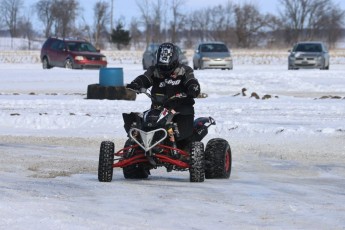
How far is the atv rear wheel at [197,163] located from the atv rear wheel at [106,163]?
36.1 inches

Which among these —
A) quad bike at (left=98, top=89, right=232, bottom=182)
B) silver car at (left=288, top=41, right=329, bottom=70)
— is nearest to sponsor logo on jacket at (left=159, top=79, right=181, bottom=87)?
quad bike at (left=98, top=89, right=232, bottom=182)

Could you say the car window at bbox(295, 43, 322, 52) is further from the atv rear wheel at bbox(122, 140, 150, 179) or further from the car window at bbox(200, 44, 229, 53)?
the atv rear wheel at bbox(122, 140, 150, 179)

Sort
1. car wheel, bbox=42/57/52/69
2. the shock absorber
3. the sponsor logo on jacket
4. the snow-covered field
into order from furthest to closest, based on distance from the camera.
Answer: car wheel, bbox=42/57/52/69 < the sponsor logo on jacket < the shock absorber < the snow-covered field

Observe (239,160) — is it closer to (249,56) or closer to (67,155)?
(67,155)

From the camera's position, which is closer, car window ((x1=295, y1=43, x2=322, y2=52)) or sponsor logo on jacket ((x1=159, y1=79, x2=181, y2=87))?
sponsor logo on jacket ((x1=159, y1=79, x2=181, y2=87))

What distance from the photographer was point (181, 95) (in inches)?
394

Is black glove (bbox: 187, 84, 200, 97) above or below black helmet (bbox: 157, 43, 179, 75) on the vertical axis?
below

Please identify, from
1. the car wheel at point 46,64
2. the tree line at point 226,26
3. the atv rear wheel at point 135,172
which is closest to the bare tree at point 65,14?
the tree line at point 226,26

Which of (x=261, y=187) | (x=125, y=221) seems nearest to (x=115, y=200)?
(x=125, y=221)

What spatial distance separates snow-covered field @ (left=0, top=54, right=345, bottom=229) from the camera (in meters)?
7.13

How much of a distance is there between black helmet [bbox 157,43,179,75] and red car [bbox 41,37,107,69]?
2873cm

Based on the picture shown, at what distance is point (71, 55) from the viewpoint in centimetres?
3906

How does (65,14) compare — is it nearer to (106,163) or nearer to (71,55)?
(71,55)

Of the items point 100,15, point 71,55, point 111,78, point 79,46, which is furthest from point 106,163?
point 100,15
